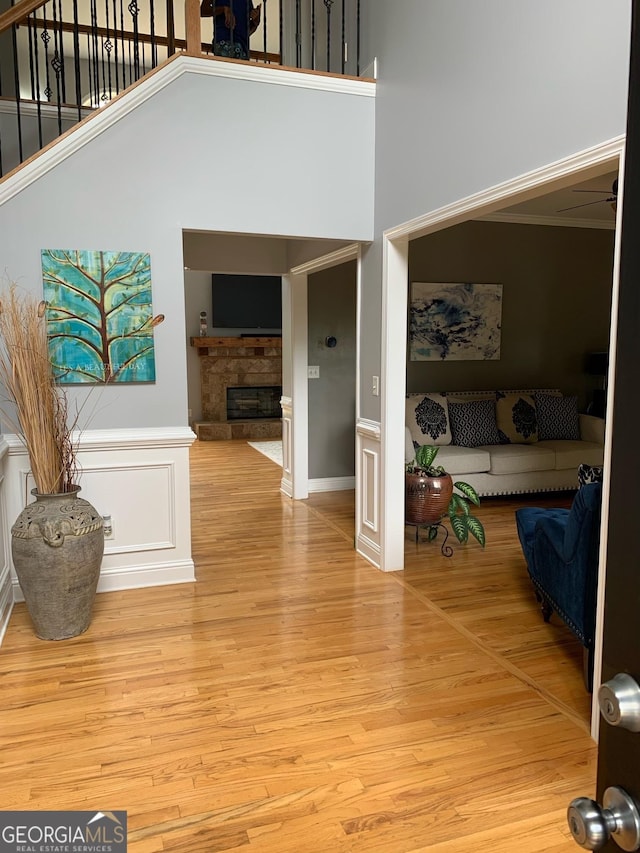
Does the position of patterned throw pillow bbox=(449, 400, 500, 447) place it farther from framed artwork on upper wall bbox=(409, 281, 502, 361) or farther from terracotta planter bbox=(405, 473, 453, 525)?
terracotta planter bbox=(405, 473, 453, 525)

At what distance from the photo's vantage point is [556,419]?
6.11 metres

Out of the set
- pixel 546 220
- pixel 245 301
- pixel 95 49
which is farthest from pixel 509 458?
pixel 245 301

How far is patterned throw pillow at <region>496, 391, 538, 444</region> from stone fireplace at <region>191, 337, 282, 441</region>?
174 inches

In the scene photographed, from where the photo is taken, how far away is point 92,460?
370 cm

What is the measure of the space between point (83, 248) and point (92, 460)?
Answer: 119 centimetres

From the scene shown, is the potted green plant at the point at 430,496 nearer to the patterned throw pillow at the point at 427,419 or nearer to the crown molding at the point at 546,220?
the patterned throw pillow at the point at 427,419

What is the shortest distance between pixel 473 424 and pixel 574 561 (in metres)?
3.26

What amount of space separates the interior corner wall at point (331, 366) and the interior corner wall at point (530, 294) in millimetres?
624

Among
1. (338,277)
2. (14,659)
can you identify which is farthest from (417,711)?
(338,277)

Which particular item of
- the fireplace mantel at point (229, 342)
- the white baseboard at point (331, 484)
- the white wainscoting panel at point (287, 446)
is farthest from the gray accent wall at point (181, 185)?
the fireplace mantel at point (229, 342)

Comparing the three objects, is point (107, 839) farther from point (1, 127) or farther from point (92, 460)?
point (1, 127)

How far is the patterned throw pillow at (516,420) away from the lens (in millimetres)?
5992

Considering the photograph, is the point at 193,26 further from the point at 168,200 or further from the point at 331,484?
the point at 331,484

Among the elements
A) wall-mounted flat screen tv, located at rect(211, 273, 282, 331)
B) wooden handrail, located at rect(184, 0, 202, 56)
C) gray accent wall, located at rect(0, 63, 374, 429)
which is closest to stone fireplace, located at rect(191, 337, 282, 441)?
wall-mounted flat screen tv, located at rect(211, 273, 282, 331)
